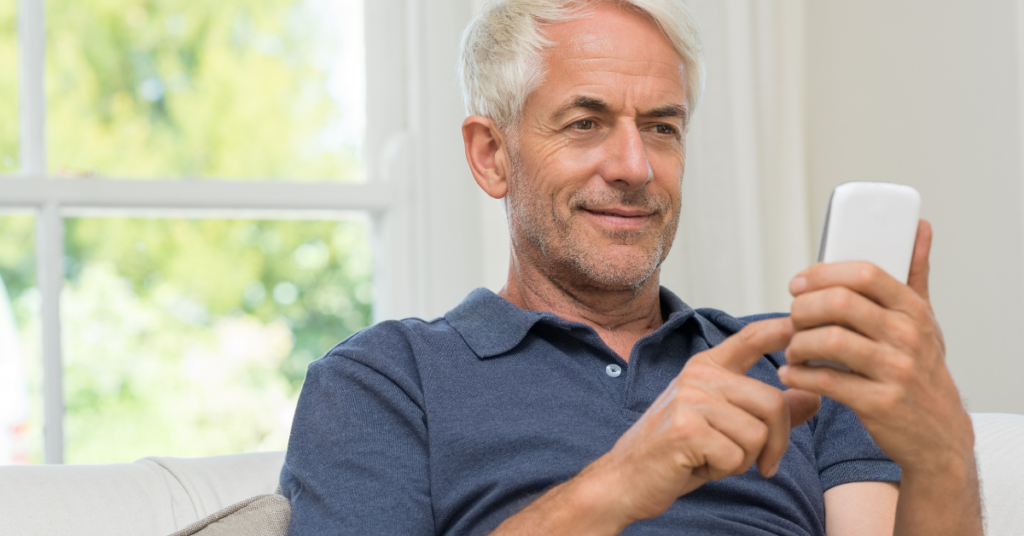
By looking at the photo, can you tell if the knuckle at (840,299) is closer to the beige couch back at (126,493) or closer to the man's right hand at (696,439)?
the man's right hand at (696,439)

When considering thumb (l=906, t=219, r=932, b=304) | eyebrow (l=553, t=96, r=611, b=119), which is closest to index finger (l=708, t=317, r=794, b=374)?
thumb (l=906, t=219, r=932, b=304)

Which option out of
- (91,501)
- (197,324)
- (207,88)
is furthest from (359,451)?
(207,88)

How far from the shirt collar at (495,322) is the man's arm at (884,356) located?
0.45 meters

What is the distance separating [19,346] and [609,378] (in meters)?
1.29

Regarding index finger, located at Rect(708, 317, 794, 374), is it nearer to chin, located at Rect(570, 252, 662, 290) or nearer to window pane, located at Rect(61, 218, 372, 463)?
chin, located at Rect(570, 252, 662, 290)

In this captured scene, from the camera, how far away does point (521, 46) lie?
1.36m

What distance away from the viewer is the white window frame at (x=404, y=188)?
77.4 inches

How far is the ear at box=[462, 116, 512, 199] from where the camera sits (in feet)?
4.67

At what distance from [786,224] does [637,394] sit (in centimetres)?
102

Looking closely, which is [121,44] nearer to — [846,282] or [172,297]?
[172,297]

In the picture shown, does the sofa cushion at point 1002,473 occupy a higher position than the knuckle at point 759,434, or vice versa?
the knuckle at point 759,434

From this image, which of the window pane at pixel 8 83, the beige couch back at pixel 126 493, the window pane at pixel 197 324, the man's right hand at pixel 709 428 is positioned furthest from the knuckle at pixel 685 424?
the window pane at pixel 8 83

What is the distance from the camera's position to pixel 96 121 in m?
1.93

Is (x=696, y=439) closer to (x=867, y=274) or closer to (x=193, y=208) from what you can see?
(x=867, y=274)
